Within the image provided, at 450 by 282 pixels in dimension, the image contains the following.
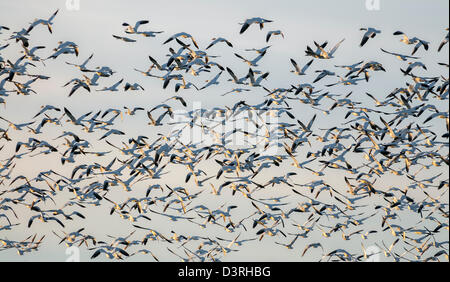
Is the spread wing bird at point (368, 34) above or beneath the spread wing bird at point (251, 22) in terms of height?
beneath

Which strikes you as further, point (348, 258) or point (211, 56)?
point (348, 258)

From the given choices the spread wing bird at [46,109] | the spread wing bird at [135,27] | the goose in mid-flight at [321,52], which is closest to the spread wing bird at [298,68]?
the goose in mid-flight at [321,52]

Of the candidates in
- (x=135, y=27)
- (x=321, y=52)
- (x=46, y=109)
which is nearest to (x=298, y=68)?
(x=321, y=52)

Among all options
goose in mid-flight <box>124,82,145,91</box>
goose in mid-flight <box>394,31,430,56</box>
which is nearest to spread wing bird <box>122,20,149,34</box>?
goose in mid-flight <box>124,82,145,91</box>

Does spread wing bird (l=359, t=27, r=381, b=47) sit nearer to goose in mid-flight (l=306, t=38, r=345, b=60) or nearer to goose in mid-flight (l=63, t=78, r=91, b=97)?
goose in mid-flight (l=306, t=38, r=345, b=60)

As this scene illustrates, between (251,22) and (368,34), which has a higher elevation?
(251,22)

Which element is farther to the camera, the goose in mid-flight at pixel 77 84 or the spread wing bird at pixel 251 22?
the goose in mid-flight at pixel 77 84

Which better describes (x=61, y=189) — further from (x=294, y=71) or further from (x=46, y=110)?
(x=294, y=71)

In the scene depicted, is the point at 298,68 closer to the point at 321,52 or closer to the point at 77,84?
the point at 321,52

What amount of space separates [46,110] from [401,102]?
764 inches

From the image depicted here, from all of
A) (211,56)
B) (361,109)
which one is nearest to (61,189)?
(211,56)

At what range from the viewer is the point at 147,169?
118ft

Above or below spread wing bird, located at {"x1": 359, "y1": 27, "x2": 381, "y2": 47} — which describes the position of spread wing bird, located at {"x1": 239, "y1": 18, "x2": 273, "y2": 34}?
above

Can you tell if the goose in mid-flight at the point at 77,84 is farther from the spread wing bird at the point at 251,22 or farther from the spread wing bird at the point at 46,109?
the spread wing bird at the point at 251,22
